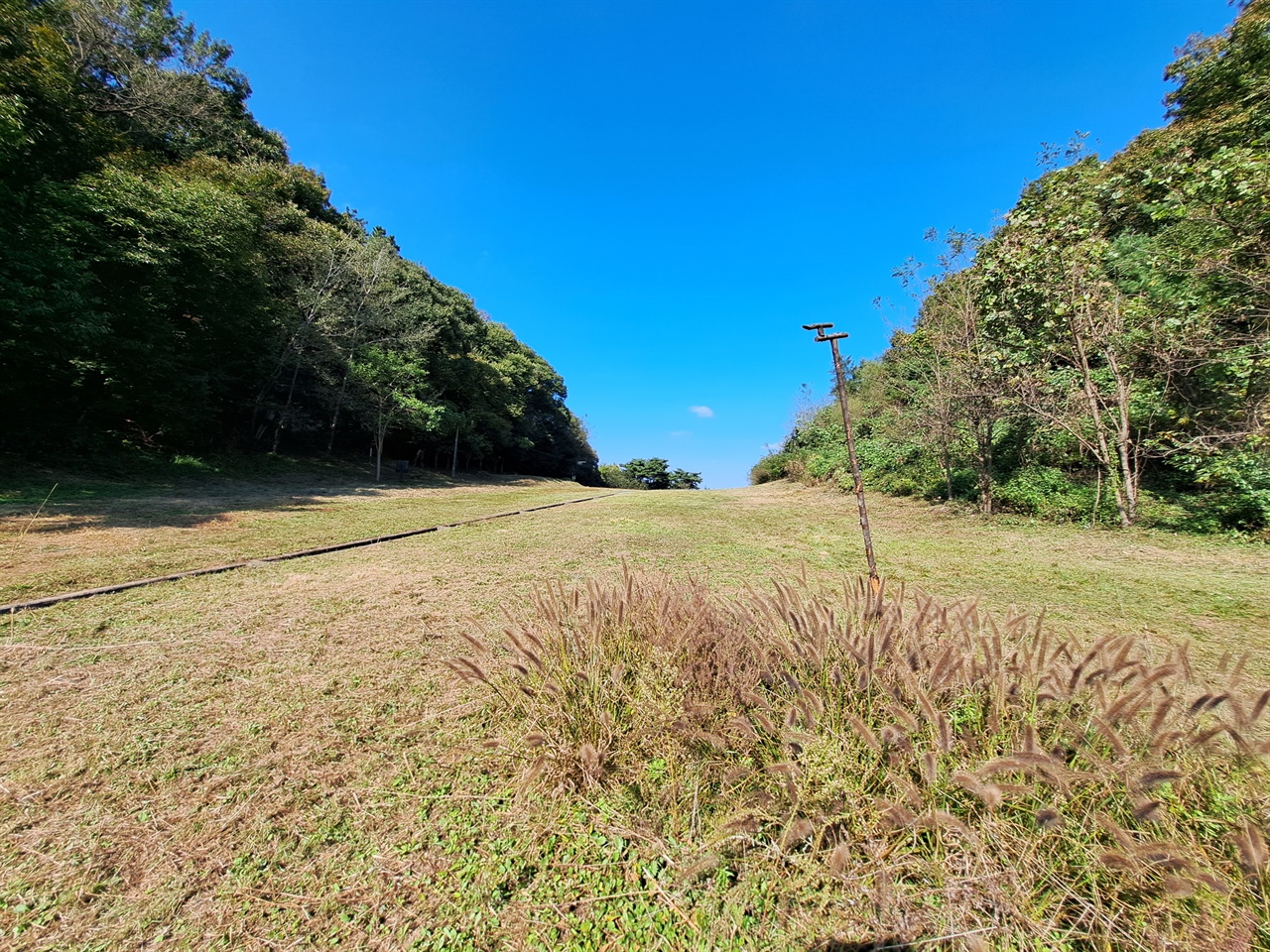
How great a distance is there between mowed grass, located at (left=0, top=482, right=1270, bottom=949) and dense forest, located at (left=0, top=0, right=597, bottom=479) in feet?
33.0

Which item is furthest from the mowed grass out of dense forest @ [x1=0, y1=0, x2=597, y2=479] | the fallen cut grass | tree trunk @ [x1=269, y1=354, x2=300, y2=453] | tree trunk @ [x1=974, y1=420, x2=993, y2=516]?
tree trunk @ [x1=269, y1=354, x2=300, y2=453]

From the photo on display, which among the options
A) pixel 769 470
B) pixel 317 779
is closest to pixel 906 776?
pixel 317 779

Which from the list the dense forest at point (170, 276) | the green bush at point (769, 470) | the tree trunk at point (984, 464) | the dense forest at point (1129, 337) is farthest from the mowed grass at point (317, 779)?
the green bush at point (769, 470)

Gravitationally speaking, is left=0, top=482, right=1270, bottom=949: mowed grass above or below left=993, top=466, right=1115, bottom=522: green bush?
below

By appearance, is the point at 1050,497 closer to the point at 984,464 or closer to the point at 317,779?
the point at 984,464

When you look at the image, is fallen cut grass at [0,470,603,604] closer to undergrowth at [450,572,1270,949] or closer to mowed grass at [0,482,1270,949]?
mowed grass at [0,482,1270,949]

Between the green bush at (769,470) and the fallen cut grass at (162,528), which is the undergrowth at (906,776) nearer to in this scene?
the fallen cut grass at (162,528)

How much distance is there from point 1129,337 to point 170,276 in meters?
22.8

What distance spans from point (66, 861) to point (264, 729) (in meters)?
0.72

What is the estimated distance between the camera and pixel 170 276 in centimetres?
1199

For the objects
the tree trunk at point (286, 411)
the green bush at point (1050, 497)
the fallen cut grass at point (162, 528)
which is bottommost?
the fallen cut grass at point (162, 528)

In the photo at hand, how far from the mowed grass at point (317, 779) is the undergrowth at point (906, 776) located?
0.11 metres

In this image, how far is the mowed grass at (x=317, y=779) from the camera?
1.27 m

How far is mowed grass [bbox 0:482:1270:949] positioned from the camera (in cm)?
127
